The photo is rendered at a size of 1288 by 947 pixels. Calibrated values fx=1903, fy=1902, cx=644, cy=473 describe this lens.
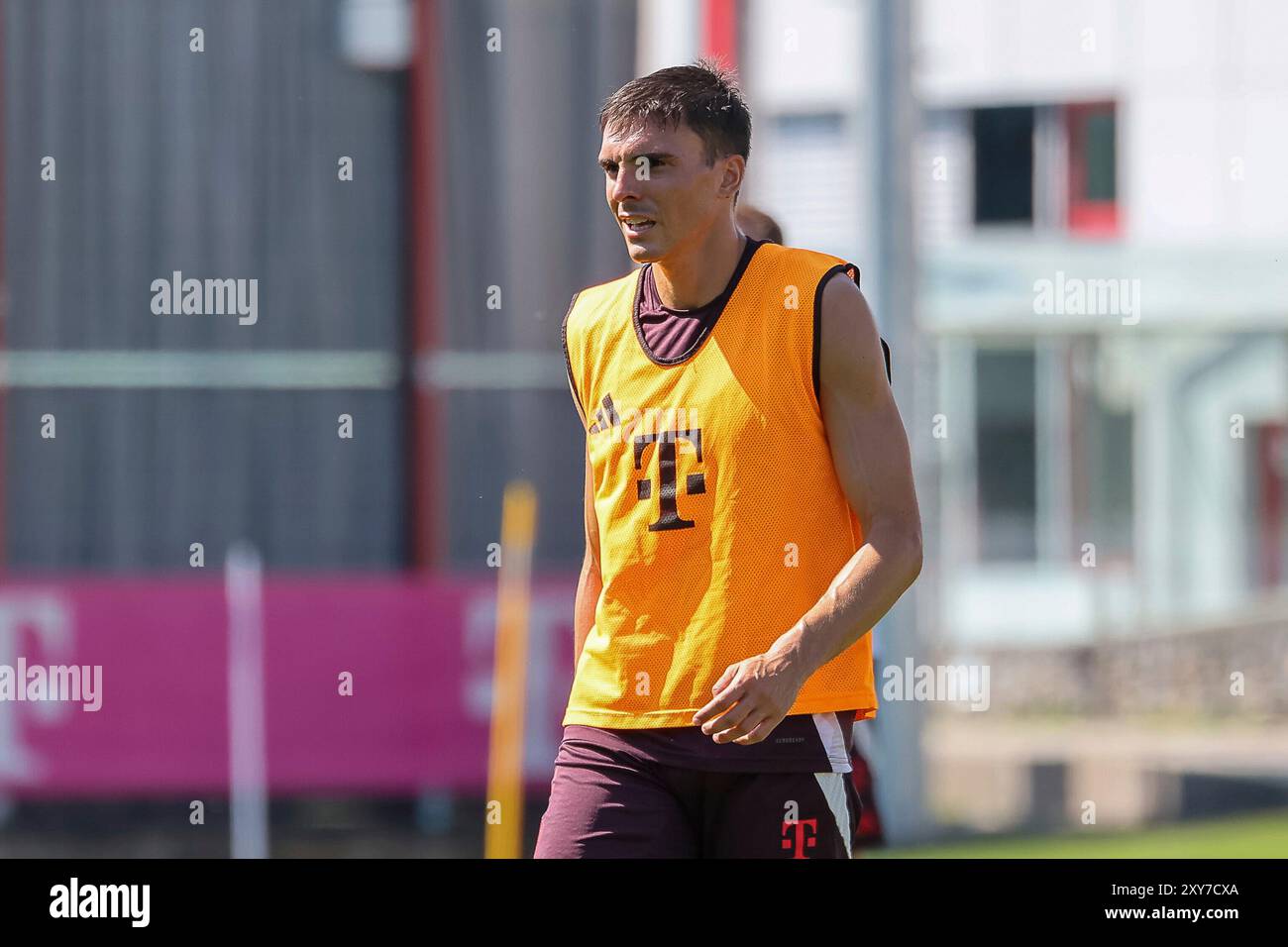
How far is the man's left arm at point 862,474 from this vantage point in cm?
315

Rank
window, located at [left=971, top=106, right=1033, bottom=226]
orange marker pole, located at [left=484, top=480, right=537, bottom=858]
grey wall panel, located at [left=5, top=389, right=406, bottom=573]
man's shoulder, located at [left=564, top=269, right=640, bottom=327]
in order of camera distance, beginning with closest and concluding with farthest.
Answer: man's shoulder, located at [left=564, top=269, right=640, bottom=327] < orange marker pole, located at [left=484, top=480, right=537, bottom=858] < grey wall panel, located at [left=5, top=389, right=406, bottom=573] < window, located at [left=971, top=106, right=1033, bottom=226]

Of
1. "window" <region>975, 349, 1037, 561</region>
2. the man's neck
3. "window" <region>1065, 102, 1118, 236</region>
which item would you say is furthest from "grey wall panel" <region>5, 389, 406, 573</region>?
"window" <region>1065, 102, 1118, 236</region>

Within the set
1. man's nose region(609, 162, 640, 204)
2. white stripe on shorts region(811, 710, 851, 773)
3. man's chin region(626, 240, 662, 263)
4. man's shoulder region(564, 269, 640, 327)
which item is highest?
man's nose region(609, 162, 640, 204)

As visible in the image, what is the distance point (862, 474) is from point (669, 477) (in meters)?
0.33

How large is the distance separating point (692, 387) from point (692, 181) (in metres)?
0.36

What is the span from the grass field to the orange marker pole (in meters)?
1.86

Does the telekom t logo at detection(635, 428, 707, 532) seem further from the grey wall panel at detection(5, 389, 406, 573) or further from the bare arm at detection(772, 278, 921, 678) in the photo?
the grey wall panel at detection(5, 389, 406, 573)

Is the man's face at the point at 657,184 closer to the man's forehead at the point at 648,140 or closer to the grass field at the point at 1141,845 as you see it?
the man's forehead at the point at 648,140

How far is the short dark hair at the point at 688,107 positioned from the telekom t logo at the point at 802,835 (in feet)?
3.78

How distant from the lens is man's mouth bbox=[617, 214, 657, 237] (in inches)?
129
